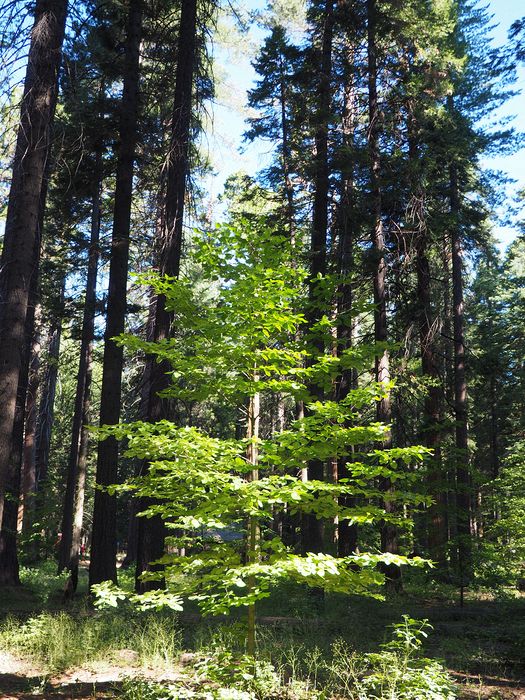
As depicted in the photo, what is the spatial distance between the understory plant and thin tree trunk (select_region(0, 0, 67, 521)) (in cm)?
201

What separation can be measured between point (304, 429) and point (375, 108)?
12.4 meters

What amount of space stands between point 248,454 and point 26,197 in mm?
4631

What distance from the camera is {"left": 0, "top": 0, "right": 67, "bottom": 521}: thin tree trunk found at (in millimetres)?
6551

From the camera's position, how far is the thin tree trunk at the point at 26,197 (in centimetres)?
655

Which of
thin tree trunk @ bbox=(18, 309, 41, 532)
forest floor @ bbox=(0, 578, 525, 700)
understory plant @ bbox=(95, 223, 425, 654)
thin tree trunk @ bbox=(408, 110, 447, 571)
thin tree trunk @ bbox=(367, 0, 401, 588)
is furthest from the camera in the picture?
thin tree trunk @ bbox=(18, 309, 41, 532)

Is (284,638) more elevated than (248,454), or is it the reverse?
(248,454)

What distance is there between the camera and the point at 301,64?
14477mm

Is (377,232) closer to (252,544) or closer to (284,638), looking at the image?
(284,638)

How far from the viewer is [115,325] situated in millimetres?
11164

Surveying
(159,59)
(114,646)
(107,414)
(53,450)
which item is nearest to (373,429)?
(114,646)

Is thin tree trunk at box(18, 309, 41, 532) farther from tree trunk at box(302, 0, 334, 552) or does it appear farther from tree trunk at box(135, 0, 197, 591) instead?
tree trunk at box(302, 0, 334, 552)

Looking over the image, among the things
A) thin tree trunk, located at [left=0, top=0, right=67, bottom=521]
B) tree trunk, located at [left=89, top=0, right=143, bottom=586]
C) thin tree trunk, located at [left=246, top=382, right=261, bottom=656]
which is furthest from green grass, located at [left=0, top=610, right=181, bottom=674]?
thin tree trunk, located at [left=0, top=0, right=67, bottom=521]

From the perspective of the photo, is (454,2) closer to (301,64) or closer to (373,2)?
(373,2)

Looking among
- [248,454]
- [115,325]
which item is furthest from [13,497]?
[248,454]
